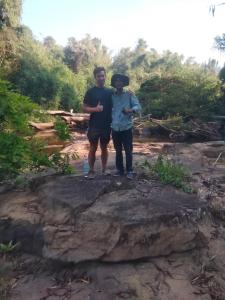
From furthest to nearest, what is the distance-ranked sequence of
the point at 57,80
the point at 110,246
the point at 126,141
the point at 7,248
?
the point at 57,80, the point at 126,141, the point at 7,248, the point at 110,246

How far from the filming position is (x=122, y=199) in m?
4.54

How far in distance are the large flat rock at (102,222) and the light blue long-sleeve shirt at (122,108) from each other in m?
0.85

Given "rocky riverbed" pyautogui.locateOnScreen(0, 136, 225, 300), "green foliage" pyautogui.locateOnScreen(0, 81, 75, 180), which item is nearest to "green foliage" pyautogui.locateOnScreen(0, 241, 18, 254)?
"rocky riverbed" pyautogui.locateOnScreen(0, 136, 225, 300)

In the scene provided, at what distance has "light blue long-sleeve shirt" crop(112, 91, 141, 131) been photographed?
17.2 ft

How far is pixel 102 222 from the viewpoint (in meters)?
4.07

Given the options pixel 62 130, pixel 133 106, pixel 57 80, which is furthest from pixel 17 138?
pixel 57 80

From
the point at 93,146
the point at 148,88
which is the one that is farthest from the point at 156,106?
the point at 93,146

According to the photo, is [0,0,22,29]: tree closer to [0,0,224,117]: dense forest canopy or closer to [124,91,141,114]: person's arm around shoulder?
[0,0,224,117]: dense forest canopy

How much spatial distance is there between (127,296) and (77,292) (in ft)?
1.57

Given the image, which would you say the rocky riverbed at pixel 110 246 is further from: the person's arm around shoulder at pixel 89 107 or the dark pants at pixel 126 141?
the person's arm around shoulder at pixel 89 107

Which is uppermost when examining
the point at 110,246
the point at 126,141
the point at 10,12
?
the point at 10,12

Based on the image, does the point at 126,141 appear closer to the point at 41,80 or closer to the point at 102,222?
the point at 102,222

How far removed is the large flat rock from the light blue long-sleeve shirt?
0.85 metres

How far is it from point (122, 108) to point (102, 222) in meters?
1.77
